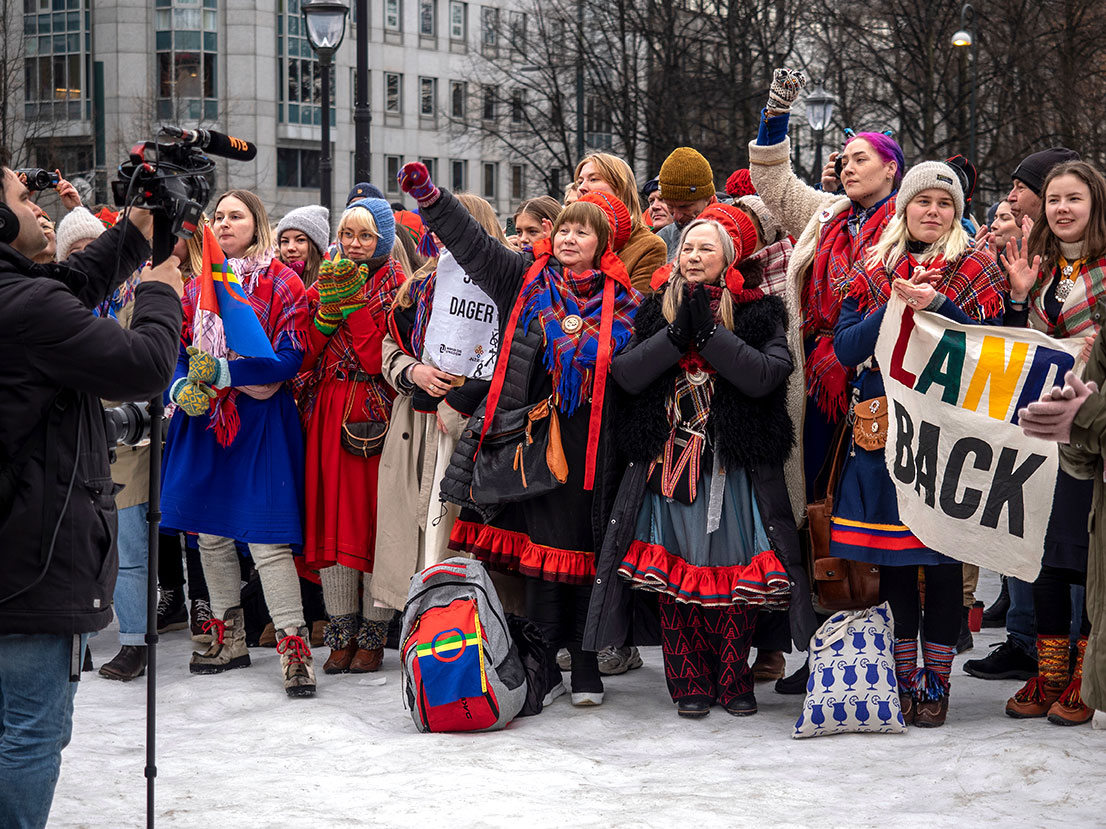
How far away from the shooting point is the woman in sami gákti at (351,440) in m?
6.34

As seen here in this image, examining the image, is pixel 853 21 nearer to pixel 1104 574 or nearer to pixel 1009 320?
pixel 1009 320

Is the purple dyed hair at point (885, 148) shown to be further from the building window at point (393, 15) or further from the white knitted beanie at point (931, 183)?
the building window at point (393, 15)

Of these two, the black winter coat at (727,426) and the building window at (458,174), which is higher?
the building window at (458,174)

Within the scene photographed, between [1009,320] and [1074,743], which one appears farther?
[1009,320]

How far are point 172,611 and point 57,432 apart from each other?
13.8 feet

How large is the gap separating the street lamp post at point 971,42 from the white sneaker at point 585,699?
1996 centimetres

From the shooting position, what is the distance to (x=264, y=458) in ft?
20.5

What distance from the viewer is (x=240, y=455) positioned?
6.23m

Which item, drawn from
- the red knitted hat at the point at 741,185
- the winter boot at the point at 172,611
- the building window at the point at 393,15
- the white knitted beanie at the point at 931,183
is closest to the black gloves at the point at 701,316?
the white knitted beanie at the point at 931,183

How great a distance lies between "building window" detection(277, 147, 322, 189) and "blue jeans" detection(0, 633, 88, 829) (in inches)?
2028

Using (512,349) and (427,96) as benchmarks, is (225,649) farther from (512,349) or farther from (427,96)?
(427,96)

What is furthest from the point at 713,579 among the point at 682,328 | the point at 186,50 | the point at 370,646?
the point at 186,50

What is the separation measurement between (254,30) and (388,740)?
5099 cm

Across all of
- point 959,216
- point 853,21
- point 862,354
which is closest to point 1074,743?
point 862,354
